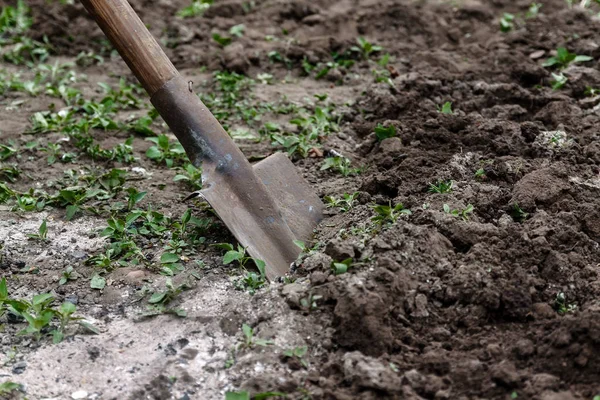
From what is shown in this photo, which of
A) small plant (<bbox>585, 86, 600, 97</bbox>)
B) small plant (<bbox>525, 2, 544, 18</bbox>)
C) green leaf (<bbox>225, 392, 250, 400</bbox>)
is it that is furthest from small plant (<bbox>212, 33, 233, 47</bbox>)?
green leaf (<bbox>225, 392, 250, 400</bbox>)

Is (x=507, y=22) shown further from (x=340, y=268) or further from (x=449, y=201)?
(x=340, y=268)

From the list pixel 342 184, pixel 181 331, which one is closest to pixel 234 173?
pixel 342 184

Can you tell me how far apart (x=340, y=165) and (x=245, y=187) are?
69 cm

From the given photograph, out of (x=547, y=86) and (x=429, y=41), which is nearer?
(x=547, y=86)

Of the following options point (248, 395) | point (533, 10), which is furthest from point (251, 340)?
point (533, 10)

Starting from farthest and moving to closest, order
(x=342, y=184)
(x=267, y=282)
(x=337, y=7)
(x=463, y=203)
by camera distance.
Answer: (x=337, y=7), (x=342, y=184), (x=463, y=203), (x=267, y=282)

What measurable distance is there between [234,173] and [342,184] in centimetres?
62

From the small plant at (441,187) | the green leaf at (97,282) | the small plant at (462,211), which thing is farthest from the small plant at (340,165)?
the green leaf at (97,282)

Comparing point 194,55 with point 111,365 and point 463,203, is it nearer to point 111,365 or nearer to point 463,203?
point 463,203

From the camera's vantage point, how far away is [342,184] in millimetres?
4160

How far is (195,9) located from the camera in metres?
6.30

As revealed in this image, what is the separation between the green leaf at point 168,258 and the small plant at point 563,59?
281cm

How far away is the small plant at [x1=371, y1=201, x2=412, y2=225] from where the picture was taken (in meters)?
3.54

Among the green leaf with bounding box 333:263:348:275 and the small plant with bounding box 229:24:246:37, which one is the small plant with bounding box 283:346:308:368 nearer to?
the green leaf with bounding box 333:263:348:275
